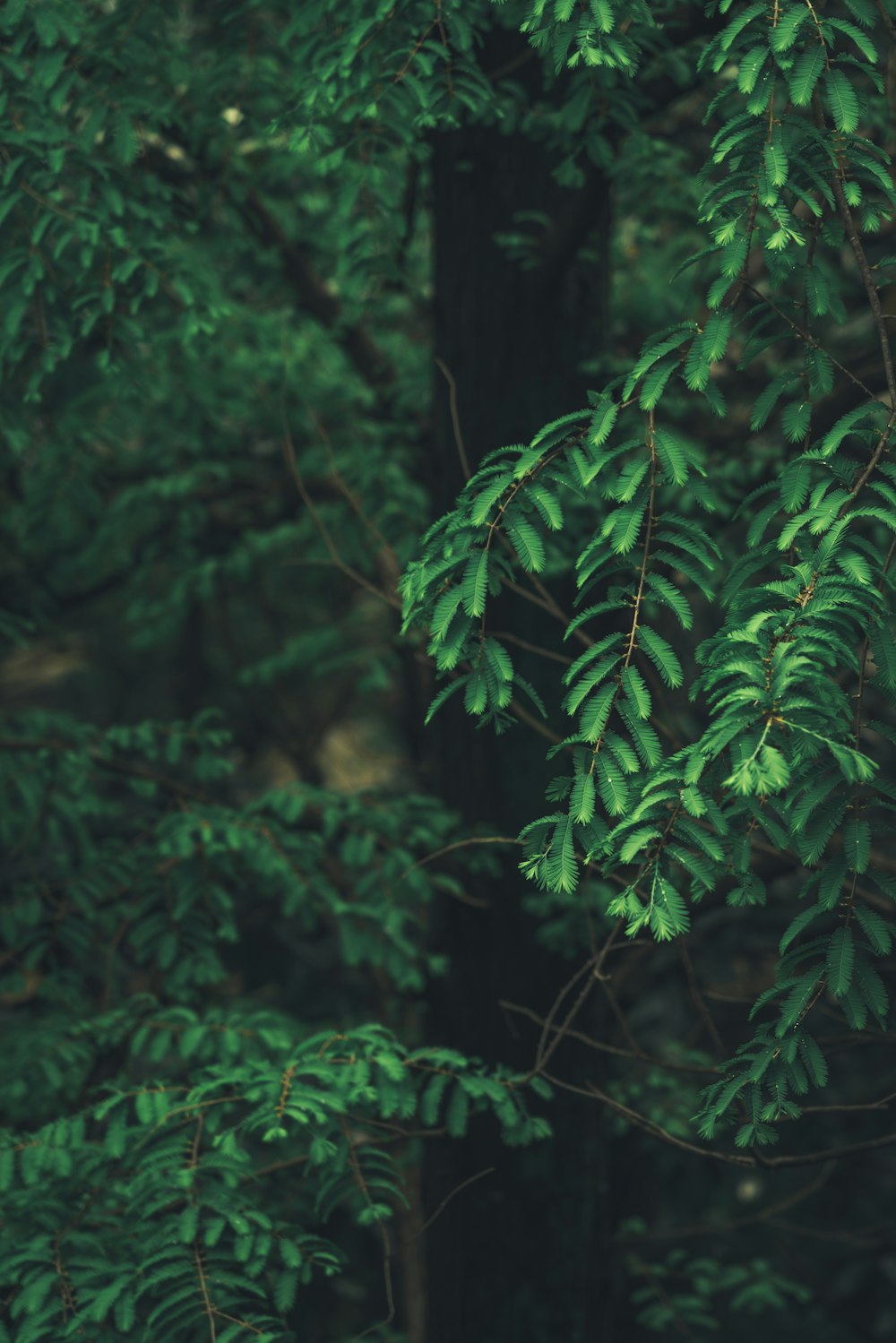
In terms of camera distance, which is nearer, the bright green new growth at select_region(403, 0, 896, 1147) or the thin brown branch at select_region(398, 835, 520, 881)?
the bright green new growth at select_region(403, 0, 896, 1147)

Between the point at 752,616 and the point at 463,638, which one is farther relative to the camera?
the point at 463,638

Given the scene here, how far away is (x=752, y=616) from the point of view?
203 centimetres

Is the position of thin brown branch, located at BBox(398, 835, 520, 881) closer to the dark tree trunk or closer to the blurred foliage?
the blurred foliage

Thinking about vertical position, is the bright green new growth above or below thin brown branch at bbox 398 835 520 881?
above

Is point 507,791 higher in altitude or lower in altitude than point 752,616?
lower

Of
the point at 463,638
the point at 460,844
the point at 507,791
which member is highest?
the point at 463,638

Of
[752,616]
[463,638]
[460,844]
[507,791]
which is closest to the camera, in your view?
[752,616]

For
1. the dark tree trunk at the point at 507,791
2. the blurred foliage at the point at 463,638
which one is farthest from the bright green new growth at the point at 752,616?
the dark tree trunk at the point at 507,791

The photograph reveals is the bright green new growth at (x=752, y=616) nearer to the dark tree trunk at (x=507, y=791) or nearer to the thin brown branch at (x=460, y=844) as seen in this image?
the thin brown branch at (x=460, y=844)

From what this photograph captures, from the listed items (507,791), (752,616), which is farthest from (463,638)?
(507,791)

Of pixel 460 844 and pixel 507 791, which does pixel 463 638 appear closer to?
pixel 460 844

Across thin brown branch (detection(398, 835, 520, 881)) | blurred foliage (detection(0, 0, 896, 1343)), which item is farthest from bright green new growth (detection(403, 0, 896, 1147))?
thin brown branch (detection(398, 835, 520, 881))

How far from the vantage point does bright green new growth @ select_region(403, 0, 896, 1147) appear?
6.15ft

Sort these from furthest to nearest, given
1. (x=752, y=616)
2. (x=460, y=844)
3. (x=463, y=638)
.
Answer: (x=460, y=844)
(x=463, y=638)
(x=752, y=616)
